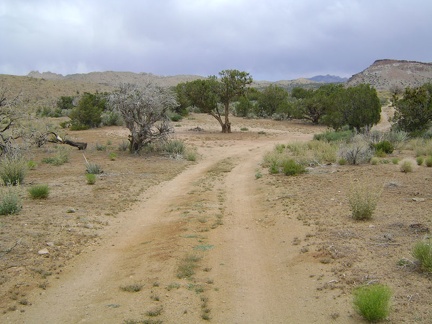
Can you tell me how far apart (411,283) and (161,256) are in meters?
4.21

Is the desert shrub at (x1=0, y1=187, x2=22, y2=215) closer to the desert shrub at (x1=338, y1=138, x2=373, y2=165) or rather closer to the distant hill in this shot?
the desert shrub at (x1=338, y1=138, x2=373, y2=165)

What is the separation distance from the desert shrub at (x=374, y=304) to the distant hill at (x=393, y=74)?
333 feet

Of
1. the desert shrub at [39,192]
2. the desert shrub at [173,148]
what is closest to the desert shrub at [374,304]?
the desert shrub at [39,192]

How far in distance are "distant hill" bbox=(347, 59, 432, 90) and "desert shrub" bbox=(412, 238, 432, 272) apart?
99.9m

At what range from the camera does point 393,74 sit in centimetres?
10869

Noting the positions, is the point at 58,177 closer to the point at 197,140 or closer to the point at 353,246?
the point at 353,246

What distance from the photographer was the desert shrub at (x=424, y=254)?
6090 mm

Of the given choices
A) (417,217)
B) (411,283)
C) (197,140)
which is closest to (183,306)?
(411,283)

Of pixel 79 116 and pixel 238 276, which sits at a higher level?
pixel 79 116

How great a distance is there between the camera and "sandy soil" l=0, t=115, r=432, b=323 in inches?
229

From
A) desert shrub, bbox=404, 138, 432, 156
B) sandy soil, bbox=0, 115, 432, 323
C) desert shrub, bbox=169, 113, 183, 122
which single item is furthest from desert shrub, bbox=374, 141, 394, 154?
desert shrub, bbox=169, 113, 183, 122

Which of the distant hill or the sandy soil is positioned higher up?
the distant hill

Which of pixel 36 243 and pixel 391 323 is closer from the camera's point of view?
pixel 391 323

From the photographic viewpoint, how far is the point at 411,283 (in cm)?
589
